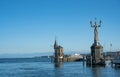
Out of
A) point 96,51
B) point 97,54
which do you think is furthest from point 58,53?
point 96,51

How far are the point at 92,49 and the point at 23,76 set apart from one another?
95.3 feet

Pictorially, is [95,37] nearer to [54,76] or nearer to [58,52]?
[54,76]

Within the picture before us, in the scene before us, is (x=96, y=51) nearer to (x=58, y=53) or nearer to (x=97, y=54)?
(x=97, y=54)

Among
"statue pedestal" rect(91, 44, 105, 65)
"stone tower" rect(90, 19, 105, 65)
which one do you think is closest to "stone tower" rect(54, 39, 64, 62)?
"stone tower" rect(90, 19, 105, 65)

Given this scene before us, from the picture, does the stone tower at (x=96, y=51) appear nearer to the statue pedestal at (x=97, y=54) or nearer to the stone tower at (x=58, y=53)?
the statue pedestal at (x=97, y=54)

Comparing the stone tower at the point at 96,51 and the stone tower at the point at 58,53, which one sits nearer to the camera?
the stone tower at the point at 96,51

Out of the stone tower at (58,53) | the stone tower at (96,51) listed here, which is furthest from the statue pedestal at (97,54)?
the stone tower at (58,53)

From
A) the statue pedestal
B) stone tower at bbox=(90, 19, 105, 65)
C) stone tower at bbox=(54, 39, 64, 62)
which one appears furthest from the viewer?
stone tower at bbox=(54, 39, 64, 62)

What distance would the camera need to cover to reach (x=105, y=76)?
6756 cm

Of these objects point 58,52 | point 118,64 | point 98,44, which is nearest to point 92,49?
point 98,44

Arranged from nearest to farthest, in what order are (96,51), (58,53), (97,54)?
(96,51) < (97,54) < (58,53)

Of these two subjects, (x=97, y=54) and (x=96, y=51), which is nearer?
(x=96, y=51)

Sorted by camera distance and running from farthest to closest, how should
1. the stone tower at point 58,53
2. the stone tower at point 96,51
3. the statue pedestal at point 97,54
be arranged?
the stone tower at point 58,53, the stone tower at point 96,51, the statue pedestal at point 97,54

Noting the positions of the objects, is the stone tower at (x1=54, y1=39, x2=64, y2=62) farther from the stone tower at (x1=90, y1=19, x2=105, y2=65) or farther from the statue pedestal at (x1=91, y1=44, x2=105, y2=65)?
the statue pedestal at (x1=91, y1=44, x2=105, y2=65)
